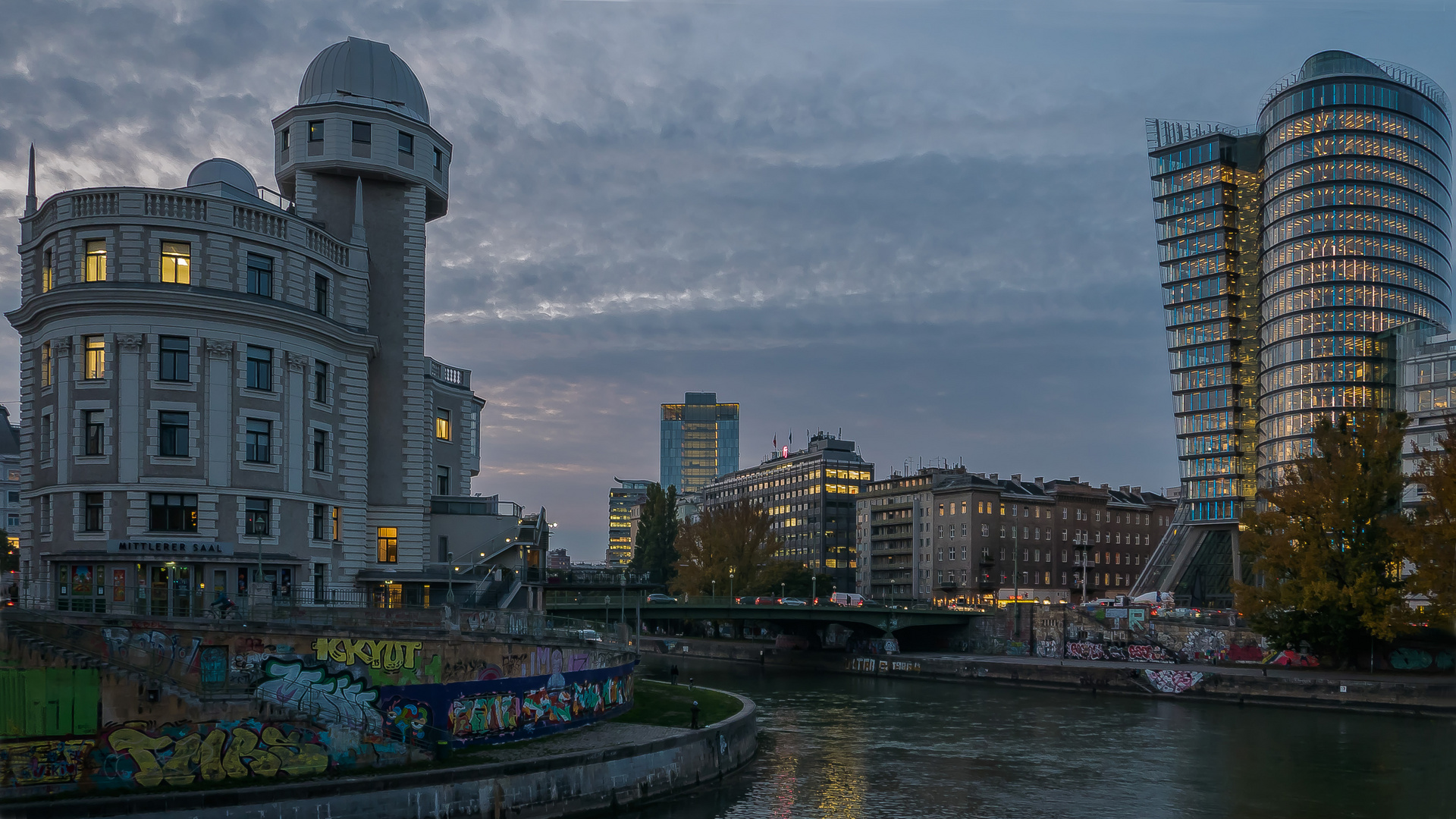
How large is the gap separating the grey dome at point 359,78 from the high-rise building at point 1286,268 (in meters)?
111

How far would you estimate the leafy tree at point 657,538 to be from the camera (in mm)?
185500

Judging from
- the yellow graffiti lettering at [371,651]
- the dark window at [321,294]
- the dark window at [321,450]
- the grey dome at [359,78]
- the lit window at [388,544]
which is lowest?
the yellow graffiti lettering at [371,651]

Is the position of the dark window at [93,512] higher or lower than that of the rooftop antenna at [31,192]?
lower

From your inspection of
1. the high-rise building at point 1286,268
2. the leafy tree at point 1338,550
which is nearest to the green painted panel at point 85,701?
the leafy tree at point 1338,550

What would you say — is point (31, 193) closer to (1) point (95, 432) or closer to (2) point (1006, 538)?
(1) point (95, 432)

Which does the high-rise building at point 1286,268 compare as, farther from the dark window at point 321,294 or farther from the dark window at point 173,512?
the dark window at point 173,512

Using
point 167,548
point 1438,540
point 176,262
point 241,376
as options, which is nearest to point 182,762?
point 167,548

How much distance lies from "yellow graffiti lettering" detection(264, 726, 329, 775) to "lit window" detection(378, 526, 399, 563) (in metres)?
31.1

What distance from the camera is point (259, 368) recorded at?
2292 inches

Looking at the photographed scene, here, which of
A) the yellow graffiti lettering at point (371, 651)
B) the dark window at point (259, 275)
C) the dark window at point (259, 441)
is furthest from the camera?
the dark window at point (259, 275)

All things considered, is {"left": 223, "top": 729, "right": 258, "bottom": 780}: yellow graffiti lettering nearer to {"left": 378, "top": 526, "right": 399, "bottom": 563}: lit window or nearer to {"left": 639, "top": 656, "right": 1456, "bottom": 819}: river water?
{"left": 639, "top": 656, "right": 1456, "bottom": 819}: river water

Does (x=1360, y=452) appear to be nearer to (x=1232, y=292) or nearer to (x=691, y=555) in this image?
(x=1232, y=292)

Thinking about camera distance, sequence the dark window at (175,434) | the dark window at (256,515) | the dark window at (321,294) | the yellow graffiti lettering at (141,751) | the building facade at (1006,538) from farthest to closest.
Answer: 1. the building facade at (1006,538)
2. the dark window at (321,294)
3. the dark window at (256,515)
4. the dark window at (175,434)
5. the yellow graffiti lettering at (141,751)

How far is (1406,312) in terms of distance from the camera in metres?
141
